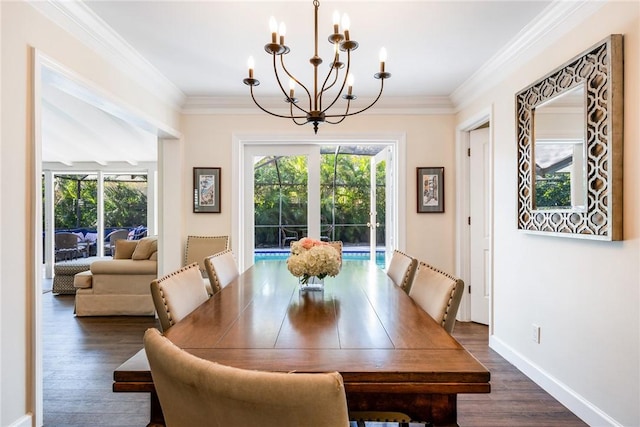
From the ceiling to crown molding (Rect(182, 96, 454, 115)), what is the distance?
0.02 meters

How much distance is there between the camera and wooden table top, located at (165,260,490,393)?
103cm

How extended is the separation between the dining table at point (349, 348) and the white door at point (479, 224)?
8.07ft

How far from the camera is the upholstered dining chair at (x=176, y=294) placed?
5.01 feet

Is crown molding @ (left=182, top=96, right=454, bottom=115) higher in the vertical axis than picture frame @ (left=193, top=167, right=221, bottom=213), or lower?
higher

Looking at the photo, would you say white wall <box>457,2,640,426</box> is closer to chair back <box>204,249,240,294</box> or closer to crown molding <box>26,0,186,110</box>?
chair back <box>204,249,240,294</box>

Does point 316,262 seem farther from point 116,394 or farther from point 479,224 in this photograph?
point 479,224

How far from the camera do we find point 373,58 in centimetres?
301

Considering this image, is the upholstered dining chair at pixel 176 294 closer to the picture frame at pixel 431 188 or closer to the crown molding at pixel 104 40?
the crown molding at pixel 104 40

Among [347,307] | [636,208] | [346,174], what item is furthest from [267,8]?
[346,174]

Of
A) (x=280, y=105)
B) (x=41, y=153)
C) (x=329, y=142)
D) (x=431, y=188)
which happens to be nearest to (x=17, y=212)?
(x=41, y=153)

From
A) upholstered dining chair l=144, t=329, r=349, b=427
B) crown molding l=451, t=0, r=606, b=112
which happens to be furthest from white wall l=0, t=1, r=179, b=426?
crown molding l=451, t=0, r=606, b=112

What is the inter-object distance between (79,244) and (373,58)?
764 centimetres

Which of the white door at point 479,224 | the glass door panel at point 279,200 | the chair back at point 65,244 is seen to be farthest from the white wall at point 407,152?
the chair back at point 65,244

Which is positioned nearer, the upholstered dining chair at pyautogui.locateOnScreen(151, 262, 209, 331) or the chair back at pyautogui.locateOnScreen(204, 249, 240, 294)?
the upholstered dining chair at pyautogui.locateOnScreen(151, 262, 209, 331)
